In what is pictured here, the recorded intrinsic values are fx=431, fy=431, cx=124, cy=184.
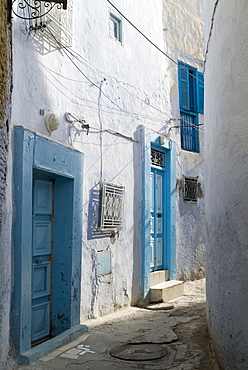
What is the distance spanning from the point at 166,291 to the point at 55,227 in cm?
298

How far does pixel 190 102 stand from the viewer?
31.8 feet

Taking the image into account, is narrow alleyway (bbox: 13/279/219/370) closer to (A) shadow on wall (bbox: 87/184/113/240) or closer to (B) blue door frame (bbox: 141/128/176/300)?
(B) blue door frame (bbox: 141/128/176/300)

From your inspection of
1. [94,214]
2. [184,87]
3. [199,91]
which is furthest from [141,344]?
[199,91]

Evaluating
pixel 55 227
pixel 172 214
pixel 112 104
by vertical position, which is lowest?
pixel 55 227

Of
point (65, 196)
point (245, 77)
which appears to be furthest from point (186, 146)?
point (245, 77)

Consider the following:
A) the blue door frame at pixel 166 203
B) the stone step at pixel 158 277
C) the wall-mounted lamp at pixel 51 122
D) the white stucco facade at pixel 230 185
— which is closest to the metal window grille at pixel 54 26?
the wall-mounted lamp at pixel 51 122

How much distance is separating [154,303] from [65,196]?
9.86 feet

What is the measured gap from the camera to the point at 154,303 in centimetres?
747

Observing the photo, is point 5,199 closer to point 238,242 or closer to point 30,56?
point 30,56

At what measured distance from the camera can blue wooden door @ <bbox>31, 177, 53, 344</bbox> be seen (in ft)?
16.6

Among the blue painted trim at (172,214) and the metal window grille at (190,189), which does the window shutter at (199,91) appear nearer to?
the blue painted trim at (172,214)

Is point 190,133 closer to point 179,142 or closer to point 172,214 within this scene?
point 179,142

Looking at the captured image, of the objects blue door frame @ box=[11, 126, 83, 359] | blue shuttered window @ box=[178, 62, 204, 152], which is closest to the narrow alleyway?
blue door frame @ box=[11, 126, 83, 359]

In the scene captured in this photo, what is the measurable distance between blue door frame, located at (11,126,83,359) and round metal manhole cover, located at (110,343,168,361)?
79 cm
